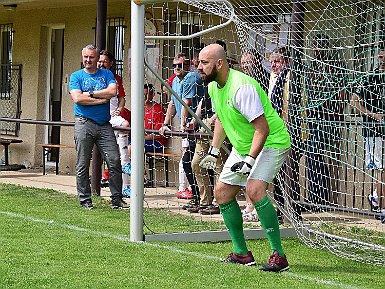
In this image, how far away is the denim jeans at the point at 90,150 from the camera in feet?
42.1

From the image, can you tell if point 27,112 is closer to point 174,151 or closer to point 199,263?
point 174,151

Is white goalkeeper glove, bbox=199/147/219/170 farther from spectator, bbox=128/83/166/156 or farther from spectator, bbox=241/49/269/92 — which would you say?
spectator, bbox=128/83/166/156

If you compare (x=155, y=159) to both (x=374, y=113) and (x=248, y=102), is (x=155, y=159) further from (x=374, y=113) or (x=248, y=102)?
(x=248, y=102)

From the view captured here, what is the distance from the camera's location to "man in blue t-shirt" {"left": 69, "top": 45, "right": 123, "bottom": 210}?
12719 mm

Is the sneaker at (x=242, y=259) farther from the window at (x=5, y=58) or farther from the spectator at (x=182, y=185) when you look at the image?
the window at (x=5, y=58)

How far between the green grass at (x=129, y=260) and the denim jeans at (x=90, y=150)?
0.96 metres

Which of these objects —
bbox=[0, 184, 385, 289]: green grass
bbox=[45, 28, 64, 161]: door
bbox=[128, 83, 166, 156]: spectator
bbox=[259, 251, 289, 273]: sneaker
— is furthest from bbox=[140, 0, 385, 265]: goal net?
bbox=[45, 28, 64, 161]: door

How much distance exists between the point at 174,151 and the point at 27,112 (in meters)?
6.52

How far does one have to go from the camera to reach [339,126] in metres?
10.8

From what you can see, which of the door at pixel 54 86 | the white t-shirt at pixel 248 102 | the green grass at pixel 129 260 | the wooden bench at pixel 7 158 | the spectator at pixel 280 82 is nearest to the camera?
the green grass at pixel 129 260

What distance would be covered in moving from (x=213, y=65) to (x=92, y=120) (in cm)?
450

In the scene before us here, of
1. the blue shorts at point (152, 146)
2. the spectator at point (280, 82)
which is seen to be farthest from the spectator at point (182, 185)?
the spectator at point (280, 82)

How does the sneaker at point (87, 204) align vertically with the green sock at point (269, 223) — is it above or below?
below

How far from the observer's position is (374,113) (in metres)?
10.6
